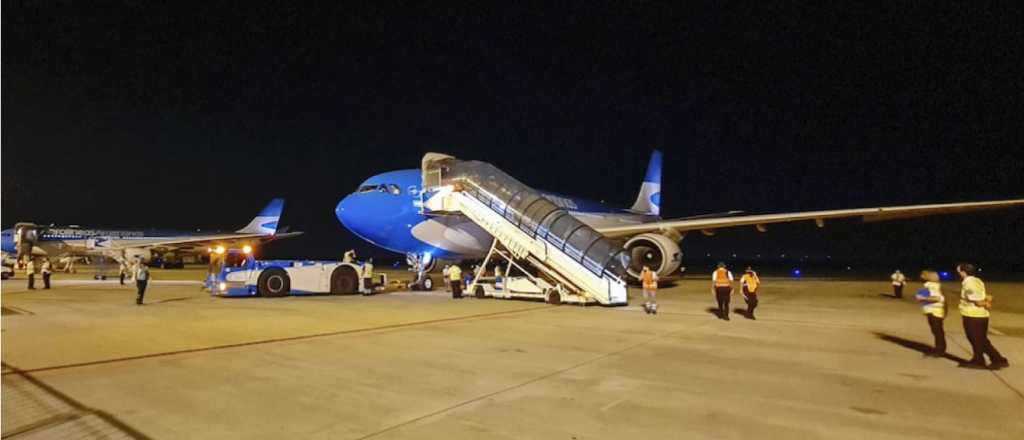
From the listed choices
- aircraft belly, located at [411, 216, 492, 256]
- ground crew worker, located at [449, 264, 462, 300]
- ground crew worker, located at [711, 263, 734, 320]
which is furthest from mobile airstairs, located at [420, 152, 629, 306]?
ground crew worker, located at [711, 263, 734, 320]

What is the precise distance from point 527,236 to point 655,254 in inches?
204

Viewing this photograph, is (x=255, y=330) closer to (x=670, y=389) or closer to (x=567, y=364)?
(x=567, y=364)

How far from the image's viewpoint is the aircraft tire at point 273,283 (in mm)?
16406

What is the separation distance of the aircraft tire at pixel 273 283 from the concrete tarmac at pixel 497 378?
513cm

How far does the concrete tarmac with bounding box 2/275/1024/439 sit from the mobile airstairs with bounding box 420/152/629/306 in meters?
2.36

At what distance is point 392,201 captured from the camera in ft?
58.4

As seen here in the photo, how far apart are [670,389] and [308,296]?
1394cm

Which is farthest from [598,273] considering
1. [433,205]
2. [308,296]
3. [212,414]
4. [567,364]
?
[212,414]

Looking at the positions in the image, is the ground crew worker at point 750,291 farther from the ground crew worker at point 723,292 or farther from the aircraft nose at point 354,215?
the aircraft nose at point 354,215

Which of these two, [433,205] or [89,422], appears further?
[433,205]

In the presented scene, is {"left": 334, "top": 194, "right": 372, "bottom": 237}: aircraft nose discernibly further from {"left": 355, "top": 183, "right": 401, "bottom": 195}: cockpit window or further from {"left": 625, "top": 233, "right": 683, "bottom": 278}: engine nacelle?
{"left": 625, "top": 233, "right": 683, "bottom": 278}: engine nacelle

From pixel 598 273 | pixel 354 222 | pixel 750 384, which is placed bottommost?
pixel 750 384

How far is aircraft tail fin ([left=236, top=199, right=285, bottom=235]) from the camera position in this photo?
5033 centimetres

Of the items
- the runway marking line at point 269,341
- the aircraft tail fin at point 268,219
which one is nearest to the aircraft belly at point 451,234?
the runway marking line at point 269,341
